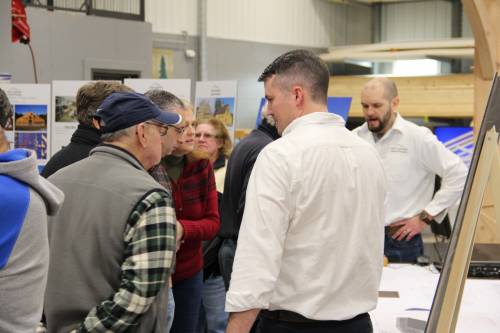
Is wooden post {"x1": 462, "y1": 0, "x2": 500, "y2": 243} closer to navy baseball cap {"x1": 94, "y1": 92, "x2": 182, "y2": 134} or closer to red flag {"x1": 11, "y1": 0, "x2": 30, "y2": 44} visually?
navy baseball cap {"x1": 94, "y1": 92, "x2": 182, "y2": 134}

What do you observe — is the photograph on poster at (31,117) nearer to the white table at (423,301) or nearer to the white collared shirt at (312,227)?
the white table at (423,301)

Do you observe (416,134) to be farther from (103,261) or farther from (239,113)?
(239,113)

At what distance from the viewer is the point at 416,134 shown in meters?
4.26

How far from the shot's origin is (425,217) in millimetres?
4199

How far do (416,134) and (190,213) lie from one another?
1.64 meters

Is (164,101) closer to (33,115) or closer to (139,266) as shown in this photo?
(139,266)

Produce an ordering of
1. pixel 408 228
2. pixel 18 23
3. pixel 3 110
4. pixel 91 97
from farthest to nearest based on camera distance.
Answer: pixel 18 23 < pixel 408 228 < pixel 91 97 < pixel 3 110

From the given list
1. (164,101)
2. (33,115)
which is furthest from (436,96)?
(164,101)

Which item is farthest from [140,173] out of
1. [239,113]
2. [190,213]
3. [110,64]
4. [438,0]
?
[438,0]

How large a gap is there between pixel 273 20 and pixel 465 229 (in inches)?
526

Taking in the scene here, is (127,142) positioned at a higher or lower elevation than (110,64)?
lower

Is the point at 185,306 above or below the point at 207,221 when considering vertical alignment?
below

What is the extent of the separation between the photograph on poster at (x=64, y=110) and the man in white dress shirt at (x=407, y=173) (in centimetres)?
285

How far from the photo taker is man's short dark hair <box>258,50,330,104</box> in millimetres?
2264
